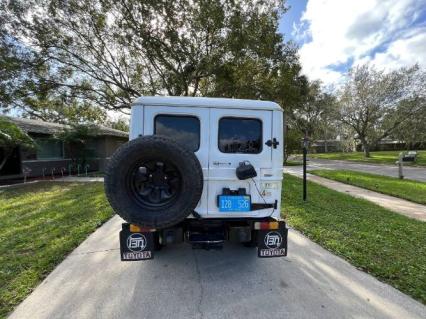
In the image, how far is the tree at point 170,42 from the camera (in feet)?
39.3

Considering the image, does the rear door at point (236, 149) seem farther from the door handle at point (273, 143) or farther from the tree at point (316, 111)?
the tree at point (316, 111)

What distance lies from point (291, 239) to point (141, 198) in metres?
3.00

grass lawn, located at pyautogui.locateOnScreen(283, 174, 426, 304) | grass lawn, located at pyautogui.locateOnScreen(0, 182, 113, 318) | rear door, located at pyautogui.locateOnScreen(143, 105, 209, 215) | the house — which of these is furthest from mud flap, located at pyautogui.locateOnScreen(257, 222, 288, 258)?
the house

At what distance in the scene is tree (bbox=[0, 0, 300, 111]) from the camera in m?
12.0

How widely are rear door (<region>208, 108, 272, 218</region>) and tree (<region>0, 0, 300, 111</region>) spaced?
9.66m

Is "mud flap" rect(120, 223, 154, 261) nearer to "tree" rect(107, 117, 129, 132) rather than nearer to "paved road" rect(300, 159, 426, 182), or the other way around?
"paved road" rect(300, 159, 426, 182)

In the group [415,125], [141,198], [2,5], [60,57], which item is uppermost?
[2,5]

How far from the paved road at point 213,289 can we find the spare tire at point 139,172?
0.84 meters

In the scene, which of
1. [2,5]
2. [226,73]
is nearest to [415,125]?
[226,73]

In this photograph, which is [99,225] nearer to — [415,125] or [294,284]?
[294,284]

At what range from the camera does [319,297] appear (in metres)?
2.87

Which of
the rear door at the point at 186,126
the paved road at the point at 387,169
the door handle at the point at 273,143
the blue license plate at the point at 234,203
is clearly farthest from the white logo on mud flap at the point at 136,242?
the paved road at the point at 387,169

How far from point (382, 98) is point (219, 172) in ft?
109

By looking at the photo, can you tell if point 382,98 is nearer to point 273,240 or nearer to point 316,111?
point 316,111
